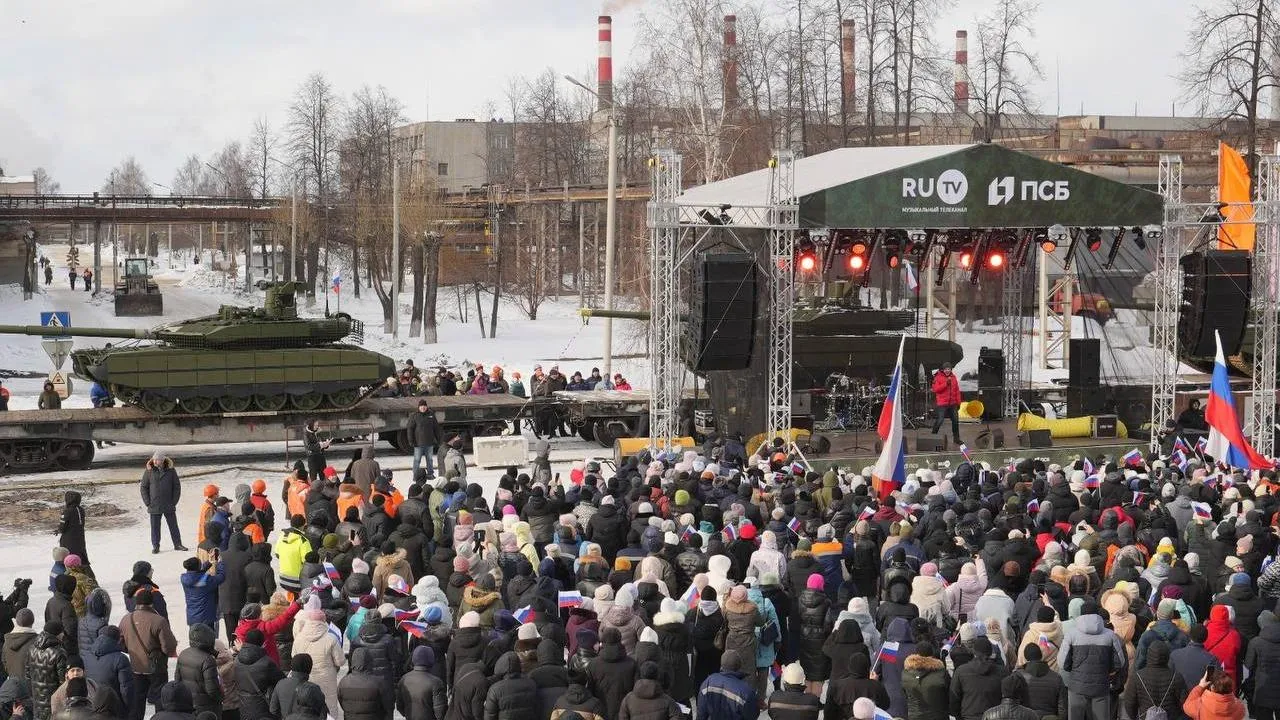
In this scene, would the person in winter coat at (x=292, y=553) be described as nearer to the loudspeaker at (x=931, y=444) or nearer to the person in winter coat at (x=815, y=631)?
the person in winter coat at (x=815, y=631)

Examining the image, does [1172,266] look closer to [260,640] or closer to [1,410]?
[260,640]

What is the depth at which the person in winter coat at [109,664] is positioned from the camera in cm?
1067

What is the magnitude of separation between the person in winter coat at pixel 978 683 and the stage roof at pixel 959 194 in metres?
13.1

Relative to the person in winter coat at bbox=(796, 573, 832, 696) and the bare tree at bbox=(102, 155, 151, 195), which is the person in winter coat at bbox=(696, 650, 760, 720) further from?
the bare tree at bbox=(102, 155, 151, 195)

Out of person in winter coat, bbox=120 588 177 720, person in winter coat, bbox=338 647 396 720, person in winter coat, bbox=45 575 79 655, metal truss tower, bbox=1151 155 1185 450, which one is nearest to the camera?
person in winter coat, bbox=338 647 396 720

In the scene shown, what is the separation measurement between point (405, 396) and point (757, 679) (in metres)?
18.9

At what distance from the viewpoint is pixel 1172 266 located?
81.4ft

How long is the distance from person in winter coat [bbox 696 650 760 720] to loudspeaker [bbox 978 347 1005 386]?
19.7 metres

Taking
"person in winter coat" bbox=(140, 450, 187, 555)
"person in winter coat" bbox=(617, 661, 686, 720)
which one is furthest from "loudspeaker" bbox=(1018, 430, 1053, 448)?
"person in winter coat" bbox=(617, 661, 686, 720)

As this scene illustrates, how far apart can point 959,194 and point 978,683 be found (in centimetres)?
1422

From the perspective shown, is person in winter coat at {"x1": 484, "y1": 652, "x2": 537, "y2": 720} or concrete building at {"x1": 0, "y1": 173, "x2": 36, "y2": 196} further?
concrete building at {"x1": 0, "y1": 173, "x2": 36, "y2": 196}

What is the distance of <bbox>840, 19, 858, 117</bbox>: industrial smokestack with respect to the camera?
140 ft

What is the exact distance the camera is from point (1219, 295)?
968 inches

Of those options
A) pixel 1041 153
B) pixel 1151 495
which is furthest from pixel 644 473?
pixel 1041 153
